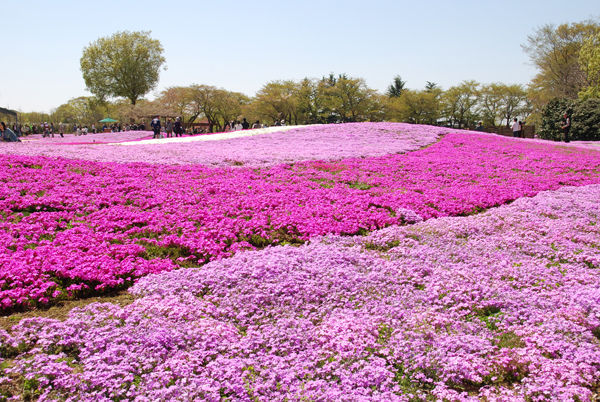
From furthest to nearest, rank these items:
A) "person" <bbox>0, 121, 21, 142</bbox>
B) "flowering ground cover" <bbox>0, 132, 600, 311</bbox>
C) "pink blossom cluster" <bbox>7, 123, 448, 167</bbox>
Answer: "person" <bbox>0, 121, 21, 142</bbox> < "pink blossom cluster" <bbox>7, 123, 448, 167</bbox> < "flowering ground cover" <bbox>0, 132, 600, 311</bbox>

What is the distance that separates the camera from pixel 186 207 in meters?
9.82

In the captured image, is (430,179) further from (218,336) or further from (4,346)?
(4,346)

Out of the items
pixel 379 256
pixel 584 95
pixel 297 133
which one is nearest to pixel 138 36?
pixel 297 133

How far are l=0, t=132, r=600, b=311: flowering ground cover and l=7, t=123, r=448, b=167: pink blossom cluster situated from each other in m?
1.88

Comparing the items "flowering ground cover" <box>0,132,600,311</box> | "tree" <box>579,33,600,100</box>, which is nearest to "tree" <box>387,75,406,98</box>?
"tree" <box>579,33,600,100</box>

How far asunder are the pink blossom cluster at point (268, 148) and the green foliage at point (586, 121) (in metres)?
12.1

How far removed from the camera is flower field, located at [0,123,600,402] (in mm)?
3854

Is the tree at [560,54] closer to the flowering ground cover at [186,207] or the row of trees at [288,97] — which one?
the row of trees at [288,97]

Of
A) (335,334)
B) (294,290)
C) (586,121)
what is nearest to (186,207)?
(294,290)

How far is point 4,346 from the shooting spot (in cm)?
421

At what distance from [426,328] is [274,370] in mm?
1923

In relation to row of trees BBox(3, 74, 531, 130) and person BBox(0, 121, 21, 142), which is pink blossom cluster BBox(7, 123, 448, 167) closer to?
person BBox(0, 121, 21, 142)

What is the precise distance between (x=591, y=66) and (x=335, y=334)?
58660mm

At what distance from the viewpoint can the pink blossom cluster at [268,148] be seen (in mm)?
16828
